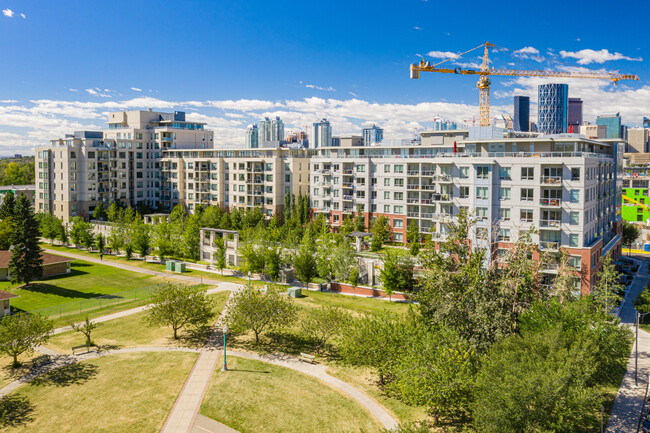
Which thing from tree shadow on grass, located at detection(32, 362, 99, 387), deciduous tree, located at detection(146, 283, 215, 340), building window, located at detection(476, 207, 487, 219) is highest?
building window, located at detection(476, 207, 487, 219)

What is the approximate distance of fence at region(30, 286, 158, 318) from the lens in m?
55.7

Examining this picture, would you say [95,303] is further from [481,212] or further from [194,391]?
[481,212]

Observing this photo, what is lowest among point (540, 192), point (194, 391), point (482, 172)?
point (194, 391)

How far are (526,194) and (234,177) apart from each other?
76.5m

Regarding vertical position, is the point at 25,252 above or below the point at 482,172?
below

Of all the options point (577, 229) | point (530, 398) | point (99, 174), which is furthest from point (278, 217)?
point (530, 398)

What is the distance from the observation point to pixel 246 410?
116 ft

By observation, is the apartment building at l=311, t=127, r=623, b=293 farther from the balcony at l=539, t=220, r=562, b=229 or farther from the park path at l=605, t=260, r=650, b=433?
the park path at l=605, t=260, r=650, b=433

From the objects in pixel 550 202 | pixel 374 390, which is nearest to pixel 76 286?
pixel 374 390

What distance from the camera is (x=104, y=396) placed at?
36.9 meters

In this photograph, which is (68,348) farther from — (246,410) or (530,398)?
(530,398)

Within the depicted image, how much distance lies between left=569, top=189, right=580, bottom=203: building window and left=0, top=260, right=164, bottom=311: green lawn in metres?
55.4

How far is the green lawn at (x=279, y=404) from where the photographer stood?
110ft

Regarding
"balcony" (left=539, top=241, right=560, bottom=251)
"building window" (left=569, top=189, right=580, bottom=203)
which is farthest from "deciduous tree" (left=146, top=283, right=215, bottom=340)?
"building window" (left=569, top=189, right=580, bottom=203)
